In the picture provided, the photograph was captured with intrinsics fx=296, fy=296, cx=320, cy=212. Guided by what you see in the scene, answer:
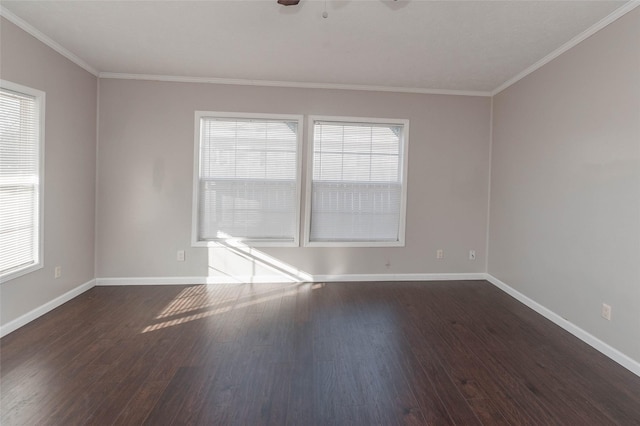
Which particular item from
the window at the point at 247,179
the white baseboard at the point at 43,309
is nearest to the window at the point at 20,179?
the white baseboard at the point at 43,309

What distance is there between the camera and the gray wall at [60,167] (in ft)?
8.35

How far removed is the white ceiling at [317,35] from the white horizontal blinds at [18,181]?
2.49 feet

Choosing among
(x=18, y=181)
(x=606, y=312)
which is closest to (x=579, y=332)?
(x=606, y=312)

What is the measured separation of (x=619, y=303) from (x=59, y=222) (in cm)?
513

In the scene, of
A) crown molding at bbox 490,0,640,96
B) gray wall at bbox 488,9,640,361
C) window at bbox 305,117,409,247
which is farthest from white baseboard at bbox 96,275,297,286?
crown molding at bbox 490,0,640,96

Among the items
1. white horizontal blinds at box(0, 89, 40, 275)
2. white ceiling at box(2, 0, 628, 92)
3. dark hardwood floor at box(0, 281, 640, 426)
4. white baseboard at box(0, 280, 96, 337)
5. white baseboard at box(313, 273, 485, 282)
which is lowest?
dark hardwood floor at box(0, 281, 640, 426)

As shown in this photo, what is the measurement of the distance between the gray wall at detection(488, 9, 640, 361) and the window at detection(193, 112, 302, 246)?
2.67 meters

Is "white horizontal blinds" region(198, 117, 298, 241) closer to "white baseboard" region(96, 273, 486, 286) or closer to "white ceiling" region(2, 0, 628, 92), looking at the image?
"white baseboard" region(96, 273, 486, 286)

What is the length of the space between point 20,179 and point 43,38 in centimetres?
133

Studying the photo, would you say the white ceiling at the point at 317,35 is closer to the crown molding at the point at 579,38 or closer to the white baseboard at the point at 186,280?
the crown molding at the point at 579,38

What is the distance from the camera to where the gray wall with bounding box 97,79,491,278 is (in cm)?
366

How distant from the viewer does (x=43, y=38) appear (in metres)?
2.74

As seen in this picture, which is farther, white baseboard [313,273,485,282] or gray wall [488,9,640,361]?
white baseboard [313,273,485,282]

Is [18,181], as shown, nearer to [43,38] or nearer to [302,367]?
[43,38]
